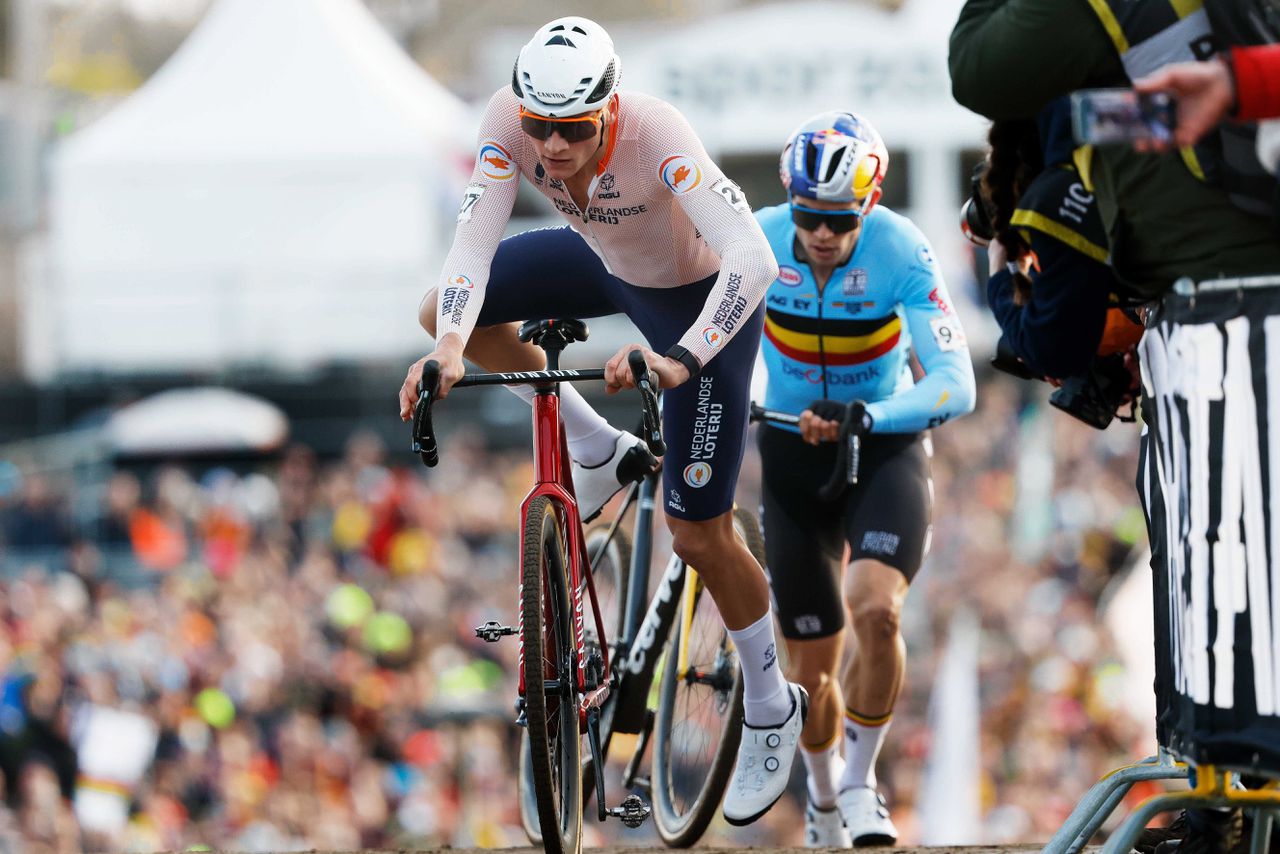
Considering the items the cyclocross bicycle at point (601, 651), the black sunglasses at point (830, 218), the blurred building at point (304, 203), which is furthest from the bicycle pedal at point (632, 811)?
the blurred building at point (304, 203)

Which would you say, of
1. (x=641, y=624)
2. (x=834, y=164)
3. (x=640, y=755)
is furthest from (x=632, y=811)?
(x=834, y=164)

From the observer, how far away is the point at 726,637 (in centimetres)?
681

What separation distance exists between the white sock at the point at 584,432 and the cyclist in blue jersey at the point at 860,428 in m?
0.76

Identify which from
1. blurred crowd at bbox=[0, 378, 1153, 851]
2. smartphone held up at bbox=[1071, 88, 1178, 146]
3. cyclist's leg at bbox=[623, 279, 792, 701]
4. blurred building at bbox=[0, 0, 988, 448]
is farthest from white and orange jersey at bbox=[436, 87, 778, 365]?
blurred building at bbox=[0, 0, 988, 448]

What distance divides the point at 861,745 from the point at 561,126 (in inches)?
113

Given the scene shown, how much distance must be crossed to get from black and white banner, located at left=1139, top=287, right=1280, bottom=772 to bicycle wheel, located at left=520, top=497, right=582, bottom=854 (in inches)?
68.6

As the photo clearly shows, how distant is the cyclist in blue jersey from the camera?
261 inches

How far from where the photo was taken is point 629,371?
479cm

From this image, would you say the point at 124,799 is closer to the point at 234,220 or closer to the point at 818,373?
the point at 818,373

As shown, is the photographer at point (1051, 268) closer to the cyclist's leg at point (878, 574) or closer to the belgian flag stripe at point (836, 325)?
the cyclist's leg at point (878, 574)

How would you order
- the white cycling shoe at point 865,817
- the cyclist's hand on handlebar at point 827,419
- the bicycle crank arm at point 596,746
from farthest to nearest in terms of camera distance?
1. the white cycling shoe at point 865,817
2. the cyclist's hand on handlebar at point 827,419
3. the bicycle crank arm at point 596,746

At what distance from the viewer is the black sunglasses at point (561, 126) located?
5.15 metres

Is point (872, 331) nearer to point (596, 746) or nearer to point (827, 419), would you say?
point (827, 419)

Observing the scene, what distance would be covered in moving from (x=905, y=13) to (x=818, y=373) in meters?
15.2
